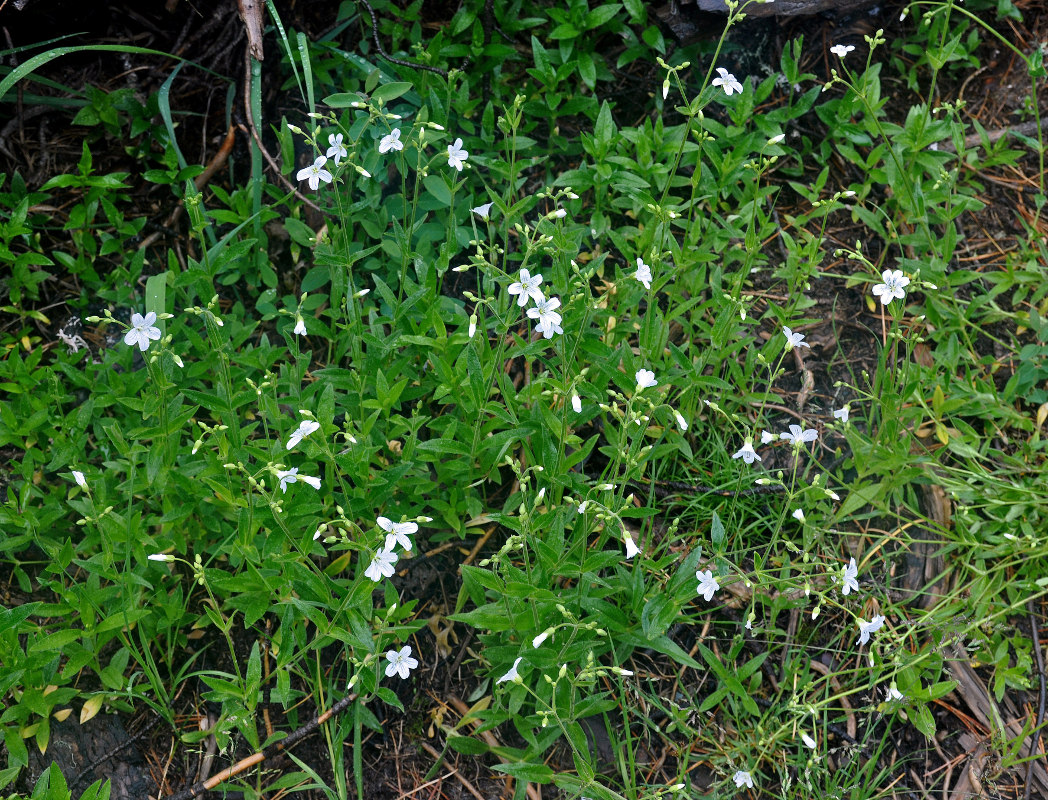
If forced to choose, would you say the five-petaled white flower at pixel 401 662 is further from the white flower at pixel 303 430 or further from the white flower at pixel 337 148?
the white flower at pixel 337 148

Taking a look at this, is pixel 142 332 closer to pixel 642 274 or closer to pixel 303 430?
pixel 303 430

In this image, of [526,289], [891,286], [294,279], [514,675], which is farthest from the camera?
[294,279]

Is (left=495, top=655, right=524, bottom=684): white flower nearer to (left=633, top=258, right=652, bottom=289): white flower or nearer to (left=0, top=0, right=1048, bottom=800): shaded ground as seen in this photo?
(left=0, top=0, right=1048, bottom=800): shaded ground

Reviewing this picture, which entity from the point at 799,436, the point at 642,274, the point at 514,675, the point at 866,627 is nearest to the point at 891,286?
the point at 799,436

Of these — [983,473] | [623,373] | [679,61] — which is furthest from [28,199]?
[983,473]

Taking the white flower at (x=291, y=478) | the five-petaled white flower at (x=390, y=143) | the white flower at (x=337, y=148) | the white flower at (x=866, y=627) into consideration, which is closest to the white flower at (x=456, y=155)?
the five-petaled white flower at (x=390, y=143)

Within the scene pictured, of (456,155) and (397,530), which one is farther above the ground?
(456,155)
